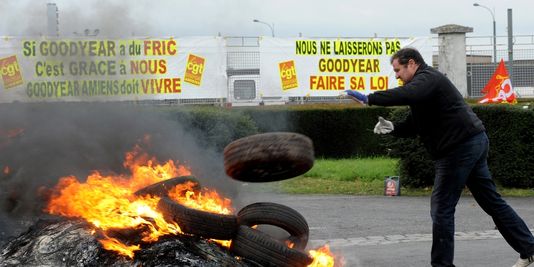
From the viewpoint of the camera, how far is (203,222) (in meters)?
5.84

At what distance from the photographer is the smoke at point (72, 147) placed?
6.82m

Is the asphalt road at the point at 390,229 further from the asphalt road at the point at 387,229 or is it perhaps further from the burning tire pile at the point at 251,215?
the burning tire pile at the point at 251,215

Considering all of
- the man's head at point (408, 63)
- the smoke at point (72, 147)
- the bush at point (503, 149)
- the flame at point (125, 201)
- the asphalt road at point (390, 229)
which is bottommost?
the asphalt road at point (390, 229)

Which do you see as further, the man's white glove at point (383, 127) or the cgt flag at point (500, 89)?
the cgt flag at point (500, 89)

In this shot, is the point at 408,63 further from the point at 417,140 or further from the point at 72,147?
the point at 417,140

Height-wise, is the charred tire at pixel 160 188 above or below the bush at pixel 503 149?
above

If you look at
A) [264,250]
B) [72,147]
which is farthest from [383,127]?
[72,147]

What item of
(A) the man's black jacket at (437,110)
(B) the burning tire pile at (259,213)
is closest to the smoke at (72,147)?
(B) the burning tire pile at (259,213)

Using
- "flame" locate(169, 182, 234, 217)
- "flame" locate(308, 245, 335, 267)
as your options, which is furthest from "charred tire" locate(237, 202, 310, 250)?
"flame" locate(169, 182, 234, 217)

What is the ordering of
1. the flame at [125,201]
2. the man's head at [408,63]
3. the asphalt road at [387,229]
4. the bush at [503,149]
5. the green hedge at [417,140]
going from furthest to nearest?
the bush at [503,149], the green hedge at [417,140], the asphalt road at [387,229], the man's head at [408,63], the flame at [125,201]

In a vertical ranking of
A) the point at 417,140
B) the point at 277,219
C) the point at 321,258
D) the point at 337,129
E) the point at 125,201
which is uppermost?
the point at 125,201

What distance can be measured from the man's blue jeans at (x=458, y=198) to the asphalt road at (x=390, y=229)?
71 centimetres

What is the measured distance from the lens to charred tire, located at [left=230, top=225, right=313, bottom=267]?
583 centimetres

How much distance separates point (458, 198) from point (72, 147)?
135 inches
